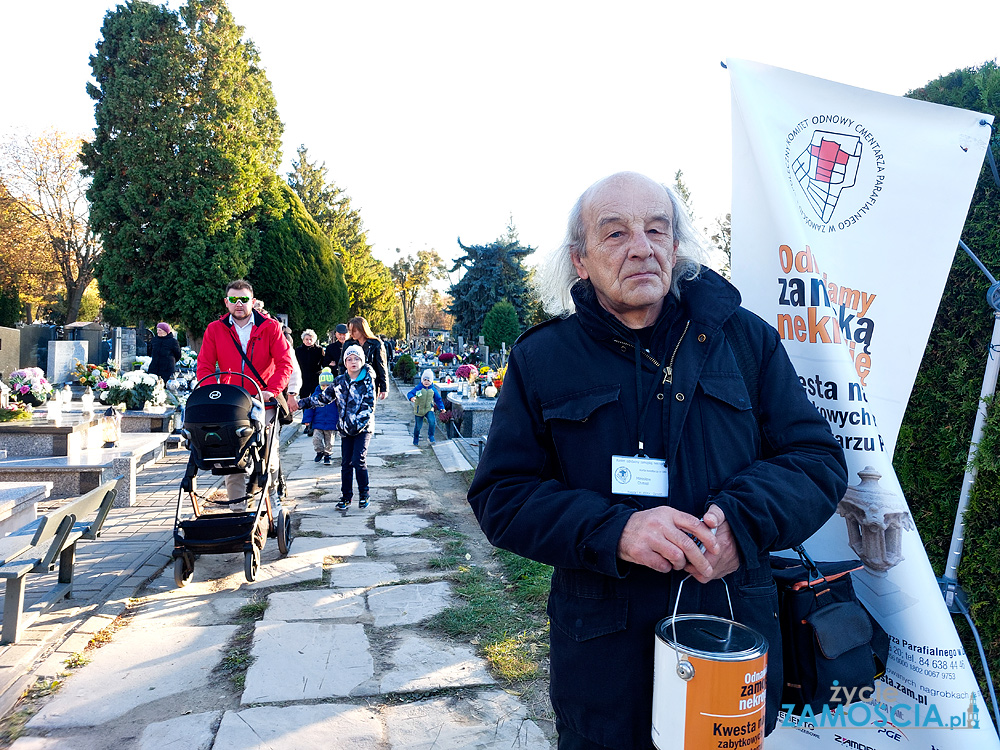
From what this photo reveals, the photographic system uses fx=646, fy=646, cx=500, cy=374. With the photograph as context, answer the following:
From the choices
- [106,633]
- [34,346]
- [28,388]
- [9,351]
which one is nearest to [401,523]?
[106,633]

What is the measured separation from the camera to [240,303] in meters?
5.75

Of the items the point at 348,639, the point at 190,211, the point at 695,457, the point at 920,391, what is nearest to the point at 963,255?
the point at 920,391

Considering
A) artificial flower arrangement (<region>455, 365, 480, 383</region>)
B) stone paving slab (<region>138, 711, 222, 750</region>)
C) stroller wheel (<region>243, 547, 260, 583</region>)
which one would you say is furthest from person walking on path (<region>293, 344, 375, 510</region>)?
artificial flower arrangement (<region>455, 365, 480, 383</region>)

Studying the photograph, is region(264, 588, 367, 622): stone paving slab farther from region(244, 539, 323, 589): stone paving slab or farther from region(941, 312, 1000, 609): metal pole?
region(941, 312, 1000, 609): metal pole

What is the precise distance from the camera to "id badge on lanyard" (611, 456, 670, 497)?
1.64 meters

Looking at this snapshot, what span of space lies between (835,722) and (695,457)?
1.21 meters

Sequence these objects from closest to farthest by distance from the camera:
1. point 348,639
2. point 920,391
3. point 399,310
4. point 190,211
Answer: point 920,391, point 348,639, point 190,211, point 399,310

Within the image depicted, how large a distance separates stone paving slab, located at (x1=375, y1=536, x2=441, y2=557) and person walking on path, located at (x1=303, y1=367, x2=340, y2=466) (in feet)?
11.2

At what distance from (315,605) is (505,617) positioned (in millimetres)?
1289

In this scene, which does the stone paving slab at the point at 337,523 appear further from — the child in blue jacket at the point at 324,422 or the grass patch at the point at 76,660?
the grass patch at the point at 76,660

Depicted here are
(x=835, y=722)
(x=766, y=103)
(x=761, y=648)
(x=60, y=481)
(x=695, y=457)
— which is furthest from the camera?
(x=60, y=481)

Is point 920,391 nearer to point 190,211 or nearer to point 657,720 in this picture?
point 657,720

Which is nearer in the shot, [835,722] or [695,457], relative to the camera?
[695,457]

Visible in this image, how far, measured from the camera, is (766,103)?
231 cm
